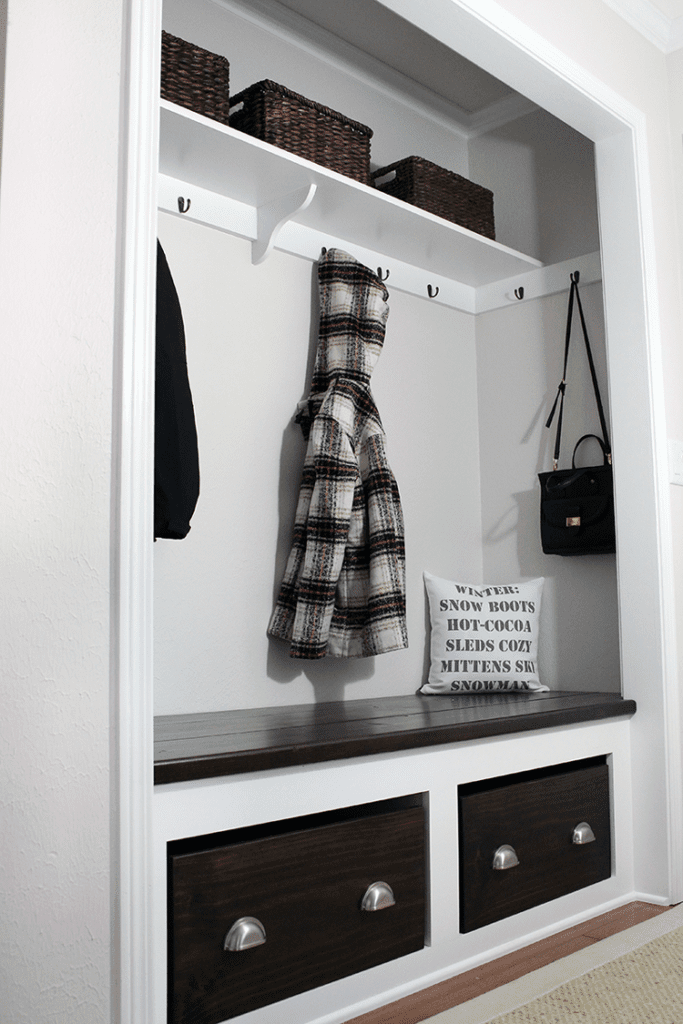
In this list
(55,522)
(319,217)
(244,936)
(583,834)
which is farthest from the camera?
(319,217)

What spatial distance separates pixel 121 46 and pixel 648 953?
1.88 meters

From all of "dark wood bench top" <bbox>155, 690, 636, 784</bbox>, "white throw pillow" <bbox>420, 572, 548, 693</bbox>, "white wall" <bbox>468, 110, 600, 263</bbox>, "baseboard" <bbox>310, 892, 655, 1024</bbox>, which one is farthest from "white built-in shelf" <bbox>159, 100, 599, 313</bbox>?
"baseboard" <bbox>310, 892, 655, 1024</bbox>

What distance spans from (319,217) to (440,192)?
41 cm

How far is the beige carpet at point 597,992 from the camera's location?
59.7 inches

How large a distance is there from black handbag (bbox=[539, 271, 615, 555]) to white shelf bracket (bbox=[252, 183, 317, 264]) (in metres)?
0.96

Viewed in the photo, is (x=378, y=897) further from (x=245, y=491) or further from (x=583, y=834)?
(x=245, y=491)

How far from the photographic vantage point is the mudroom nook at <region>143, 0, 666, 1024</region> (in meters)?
1.49

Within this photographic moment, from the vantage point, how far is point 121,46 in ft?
4.16

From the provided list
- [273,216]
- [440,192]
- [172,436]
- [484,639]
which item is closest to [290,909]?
[172,436]

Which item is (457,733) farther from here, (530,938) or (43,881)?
(43,881)

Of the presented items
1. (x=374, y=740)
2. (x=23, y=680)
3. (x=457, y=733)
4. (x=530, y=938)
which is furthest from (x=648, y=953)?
(x=23, y=680)

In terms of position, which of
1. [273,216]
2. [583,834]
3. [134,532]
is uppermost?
[273,216]

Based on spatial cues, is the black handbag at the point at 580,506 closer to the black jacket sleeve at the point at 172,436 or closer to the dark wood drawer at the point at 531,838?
the dark wood drawer at the point at 531,838

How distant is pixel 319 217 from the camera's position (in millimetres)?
2434
